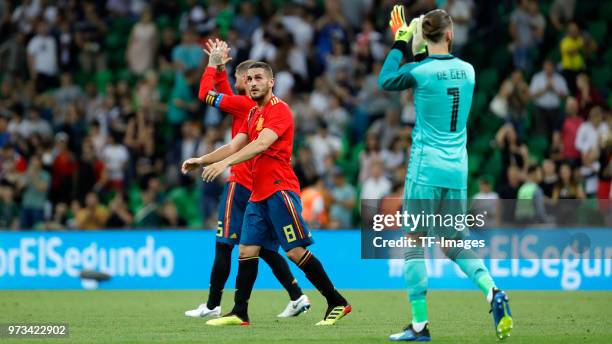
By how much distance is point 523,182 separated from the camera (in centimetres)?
1966

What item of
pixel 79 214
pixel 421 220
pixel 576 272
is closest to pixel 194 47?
pixel 79 214

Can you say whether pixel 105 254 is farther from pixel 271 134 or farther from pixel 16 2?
pixel 16 2

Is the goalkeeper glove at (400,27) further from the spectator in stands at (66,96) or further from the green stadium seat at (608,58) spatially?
the spectator in stands at (66,96)

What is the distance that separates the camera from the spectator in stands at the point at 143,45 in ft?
83.2

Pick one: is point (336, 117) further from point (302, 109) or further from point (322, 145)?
point (322, 145)

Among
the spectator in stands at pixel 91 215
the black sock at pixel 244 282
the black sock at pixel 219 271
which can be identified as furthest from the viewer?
the spectator in stands at pixel 91 215

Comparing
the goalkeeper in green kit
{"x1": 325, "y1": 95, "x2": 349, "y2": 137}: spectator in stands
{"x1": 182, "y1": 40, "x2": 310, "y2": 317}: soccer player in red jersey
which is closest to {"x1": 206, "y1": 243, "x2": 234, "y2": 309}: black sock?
{"x1": 182, "y1": 40, "x2": 310, "y2": 317}: soccer player in red jersey

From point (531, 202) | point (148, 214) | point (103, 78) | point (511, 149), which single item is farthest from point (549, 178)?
point (103, 78)

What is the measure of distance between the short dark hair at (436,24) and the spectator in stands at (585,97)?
1225 centimetres

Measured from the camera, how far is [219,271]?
12680 mm

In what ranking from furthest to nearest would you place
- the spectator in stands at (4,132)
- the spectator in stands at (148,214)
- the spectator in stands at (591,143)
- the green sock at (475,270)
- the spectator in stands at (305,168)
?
the spectator in stands at (4,132) < the spectator in stands at (148,214) < the spectator in stands at (305,168) < the spectator in stands at (591,143) < the green sock at (475,270)

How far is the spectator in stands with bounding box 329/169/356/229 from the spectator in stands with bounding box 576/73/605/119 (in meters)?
4.43

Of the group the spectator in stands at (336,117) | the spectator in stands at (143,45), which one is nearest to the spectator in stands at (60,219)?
the spectator in stands at (143,45)

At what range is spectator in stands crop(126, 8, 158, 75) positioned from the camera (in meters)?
25.4
